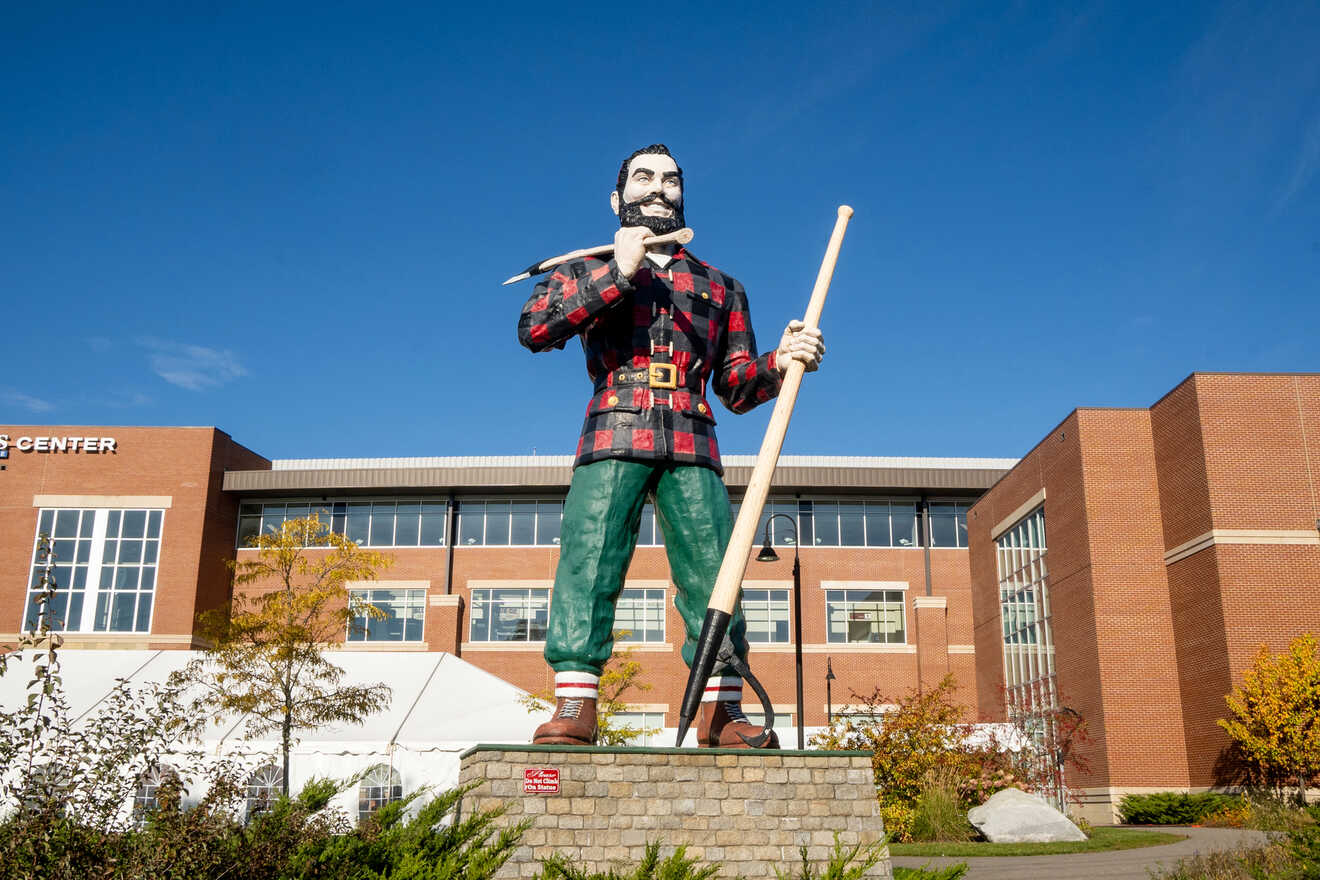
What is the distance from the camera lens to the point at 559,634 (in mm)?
6160

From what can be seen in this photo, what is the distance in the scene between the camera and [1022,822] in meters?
16.9

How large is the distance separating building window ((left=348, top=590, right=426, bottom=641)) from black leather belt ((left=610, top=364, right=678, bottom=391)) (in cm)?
2925

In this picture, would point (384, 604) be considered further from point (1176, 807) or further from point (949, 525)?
point (1176, 807)

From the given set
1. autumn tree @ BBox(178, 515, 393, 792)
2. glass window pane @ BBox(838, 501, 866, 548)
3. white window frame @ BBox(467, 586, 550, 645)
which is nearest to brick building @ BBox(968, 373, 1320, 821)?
glass window pane @ BBox(838, 501, 866, 548)

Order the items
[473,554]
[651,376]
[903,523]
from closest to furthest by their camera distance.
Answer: [651,376] → [473,554] → [903,523]

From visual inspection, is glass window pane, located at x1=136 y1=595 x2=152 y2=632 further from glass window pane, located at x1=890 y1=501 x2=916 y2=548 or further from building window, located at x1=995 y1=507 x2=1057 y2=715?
building window, located at x1=995 y1=507 x2=1057 y2=715

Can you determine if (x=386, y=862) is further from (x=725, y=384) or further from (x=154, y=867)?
(x=725, y=384)

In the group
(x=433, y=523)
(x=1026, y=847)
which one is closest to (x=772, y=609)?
(x=433, y=523)

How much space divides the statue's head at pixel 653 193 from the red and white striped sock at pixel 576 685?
2504 mm

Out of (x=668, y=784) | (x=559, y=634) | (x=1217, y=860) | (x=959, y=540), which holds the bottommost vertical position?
(x=1217, y=860)

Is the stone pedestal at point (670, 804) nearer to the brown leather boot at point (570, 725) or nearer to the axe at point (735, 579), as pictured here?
the brown leather boot at point (570, 725)

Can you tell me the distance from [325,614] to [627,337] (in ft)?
95.9

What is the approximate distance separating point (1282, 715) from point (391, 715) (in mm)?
16119

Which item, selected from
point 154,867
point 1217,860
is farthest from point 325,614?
point 154,867
